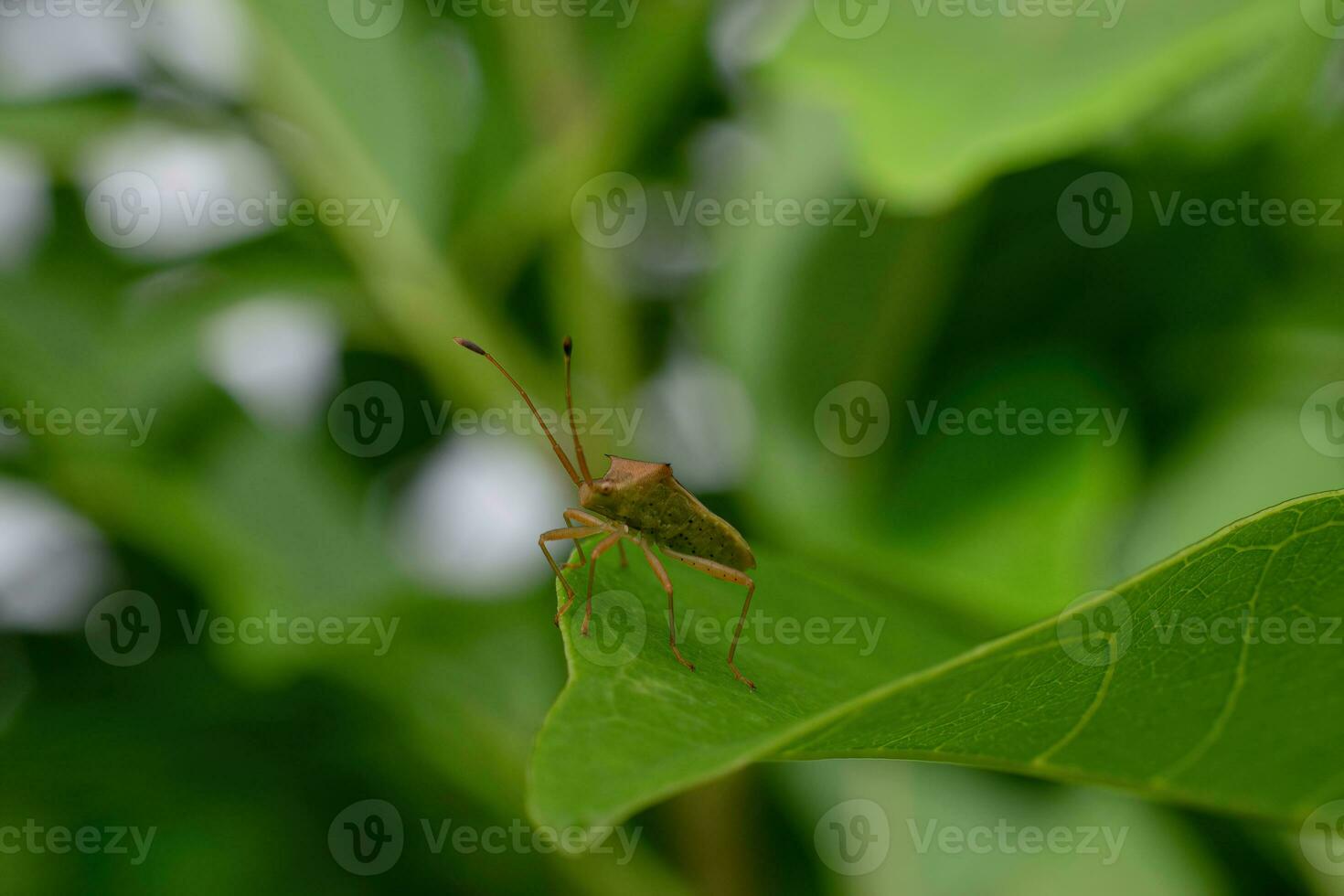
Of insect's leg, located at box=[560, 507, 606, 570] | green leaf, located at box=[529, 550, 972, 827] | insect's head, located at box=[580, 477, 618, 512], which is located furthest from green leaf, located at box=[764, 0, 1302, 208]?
insect's leg, located at box=[560, 507, 606, 570]

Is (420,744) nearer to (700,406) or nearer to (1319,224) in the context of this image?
(700,406)

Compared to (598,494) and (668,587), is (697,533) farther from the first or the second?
(668,587)

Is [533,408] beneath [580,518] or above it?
above

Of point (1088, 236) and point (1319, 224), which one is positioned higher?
point (1319, 224)

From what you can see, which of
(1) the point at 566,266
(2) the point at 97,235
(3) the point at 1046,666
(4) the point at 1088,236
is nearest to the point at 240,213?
(2) the point at 97,235

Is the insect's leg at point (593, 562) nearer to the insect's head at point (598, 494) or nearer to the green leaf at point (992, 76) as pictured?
the insect's head at point (598, 494)

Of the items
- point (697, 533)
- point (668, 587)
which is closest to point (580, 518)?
point (697, 533)

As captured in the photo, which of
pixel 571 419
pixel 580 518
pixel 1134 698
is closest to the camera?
pixel 1134 698
